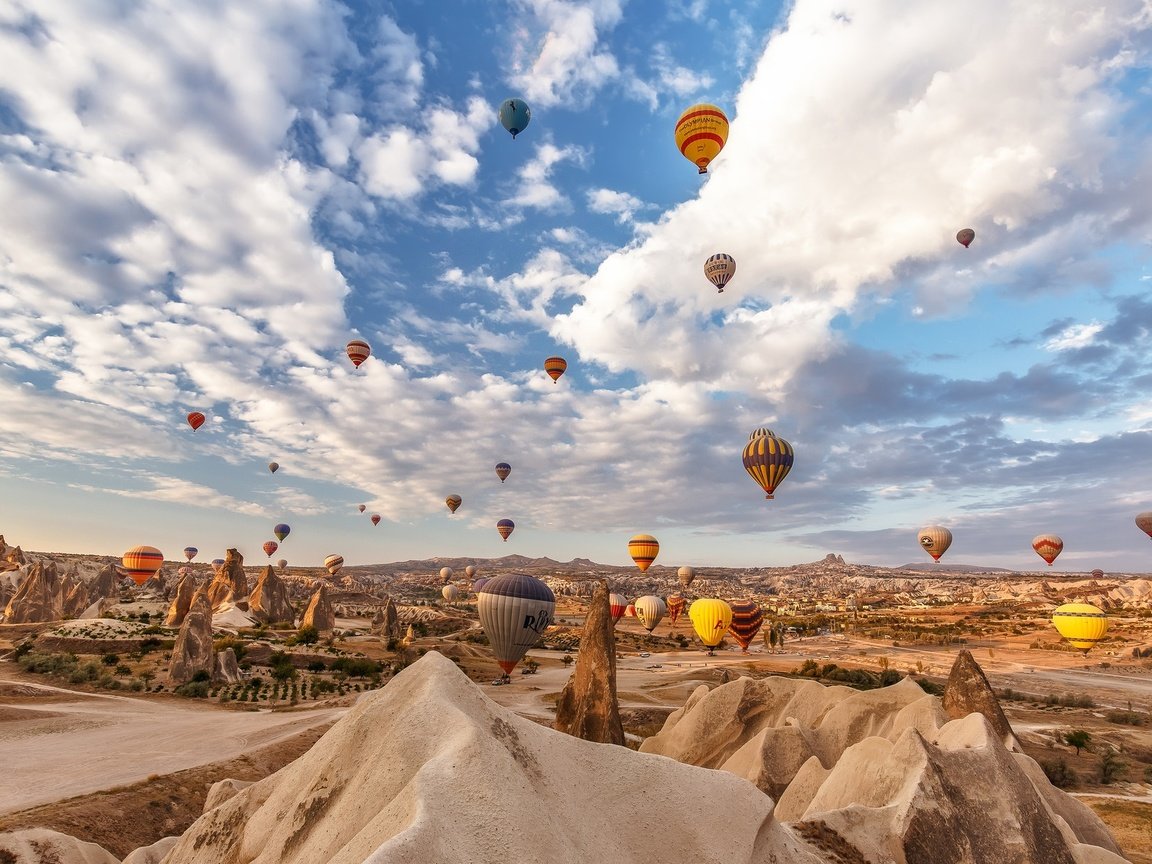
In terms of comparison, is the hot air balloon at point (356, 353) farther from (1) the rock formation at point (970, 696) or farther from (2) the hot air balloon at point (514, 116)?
(1) the rock formation at point (970, 696)

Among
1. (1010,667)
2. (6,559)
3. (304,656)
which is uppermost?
(6,559)

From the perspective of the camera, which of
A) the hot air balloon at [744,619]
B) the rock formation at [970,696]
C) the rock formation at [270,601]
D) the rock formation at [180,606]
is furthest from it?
the rock formation at [270,601]

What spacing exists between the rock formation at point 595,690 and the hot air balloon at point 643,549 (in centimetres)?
4603

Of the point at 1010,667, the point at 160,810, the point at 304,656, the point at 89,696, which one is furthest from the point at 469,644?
the point at 1010,667

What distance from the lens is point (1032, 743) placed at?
37.7 metres

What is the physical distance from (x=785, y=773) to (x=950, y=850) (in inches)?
443

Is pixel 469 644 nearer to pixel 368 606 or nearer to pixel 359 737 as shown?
pixel 368 606

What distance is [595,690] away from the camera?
21.2 meters

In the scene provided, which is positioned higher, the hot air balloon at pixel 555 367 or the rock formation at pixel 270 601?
the hot air balloon at pixel 555 367

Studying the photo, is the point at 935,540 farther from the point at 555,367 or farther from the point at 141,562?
the point at 141,562

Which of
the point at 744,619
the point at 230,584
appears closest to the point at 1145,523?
the point at 744,619

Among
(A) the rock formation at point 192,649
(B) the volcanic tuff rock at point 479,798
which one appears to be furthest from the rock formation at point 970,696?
(A) the rock formation at point 192,649

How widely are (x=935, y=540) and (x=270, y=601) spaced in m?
99.8

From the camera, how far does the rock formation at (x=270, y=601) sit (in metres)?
97.5
